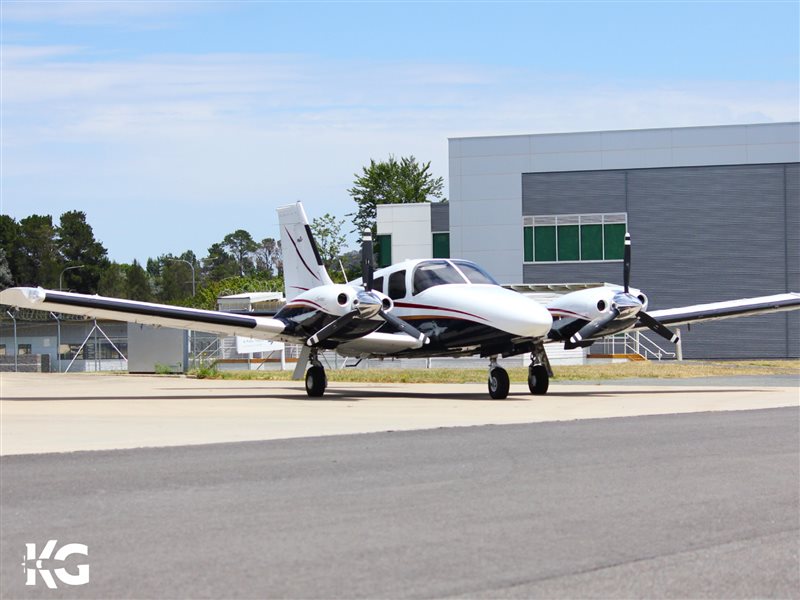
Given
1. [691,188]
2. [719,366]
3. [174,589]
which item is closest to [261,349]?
[719,366]

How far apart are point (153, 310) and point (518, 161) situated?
1514 inches

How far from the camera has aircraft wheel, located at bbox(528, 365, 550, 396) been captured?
24.1 m

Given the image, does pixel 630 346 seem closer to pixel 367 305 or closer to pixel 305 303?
pixel 305 303

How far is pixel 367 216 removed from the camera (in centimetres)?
10244

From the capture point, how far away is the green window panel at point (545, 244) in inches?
2293

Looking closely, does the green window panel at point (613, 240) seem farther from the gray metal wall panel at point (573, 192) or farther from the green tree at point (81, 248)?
the green tree at point (81, 248)

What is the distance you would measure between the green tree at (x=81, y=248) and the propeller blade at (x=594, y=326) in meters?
103

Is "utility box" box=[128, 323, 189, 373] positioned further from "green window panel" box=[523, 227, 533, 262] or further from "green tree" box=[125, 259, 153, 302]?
"green tree" box=[125, 259, 153, 302]

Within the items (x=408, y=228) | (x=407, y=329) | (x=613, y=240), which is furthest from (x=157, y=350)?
(x=613, y=240)

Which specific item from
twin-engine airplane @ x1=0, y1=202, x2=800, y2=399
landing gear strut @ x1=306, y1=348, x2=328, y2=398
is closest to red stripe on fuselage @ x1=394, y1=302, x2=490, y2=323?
twin-engine airplane @ x1=0, y1=202, x2=800, y2=399

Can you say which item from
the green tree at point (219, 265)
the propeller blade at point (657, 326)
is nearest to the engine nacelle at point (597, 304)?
the propeller blade at point (657, 326)

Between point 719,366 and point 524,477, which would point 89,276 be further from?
point 524,477

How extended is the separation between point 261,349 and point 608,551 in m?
32.3

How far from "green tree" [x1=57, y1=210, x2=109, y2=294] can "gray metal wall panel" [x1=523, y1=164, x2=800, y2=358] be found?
75.8 metres
